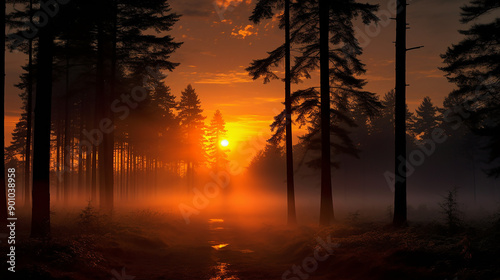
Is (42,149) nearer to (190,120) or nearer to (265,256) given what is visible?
(265,256)

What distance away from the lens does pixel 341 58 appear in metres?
18.2

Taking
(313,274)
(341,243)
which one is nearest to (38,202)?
(313,274)

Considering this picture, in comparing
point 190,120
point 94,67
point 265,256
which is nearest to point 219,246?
point 265,256

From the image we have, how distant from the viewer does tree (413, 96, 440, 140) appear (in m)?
71.4

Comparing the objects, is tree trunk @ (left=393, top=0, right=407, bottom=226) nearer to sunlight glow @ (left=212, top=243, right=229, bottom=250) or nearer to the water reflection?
the water reflection

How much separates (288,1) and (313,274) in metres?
15.3

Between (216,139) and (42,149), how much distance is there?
61.4 metres

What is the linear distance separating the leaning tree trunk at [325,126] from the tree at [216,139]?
5480cm

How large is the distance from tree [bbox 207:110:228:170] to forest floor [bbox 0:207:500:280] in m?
56.7

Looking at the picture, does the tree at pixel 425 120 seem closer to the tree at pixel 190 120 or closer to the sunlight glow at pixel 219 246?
the tree at pixel 190 120

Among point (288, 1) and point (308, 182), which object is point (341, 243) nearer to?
point (288, 1)

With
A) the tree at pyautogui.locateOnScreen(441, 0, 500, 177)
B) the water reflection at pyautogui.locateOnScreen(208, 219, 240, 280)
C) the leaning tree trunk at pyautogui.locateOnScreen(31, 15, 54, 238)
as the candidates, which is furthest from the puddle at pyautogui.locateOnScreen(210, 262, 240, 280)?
the tree at pyautogui.locateOnScreen(441, 0, 500, 177)

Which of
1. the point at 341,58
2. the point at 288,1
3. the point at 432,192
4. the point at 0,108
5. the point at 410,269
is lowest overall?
the point at 432,192

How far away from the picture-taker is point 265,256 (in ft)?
40.4
